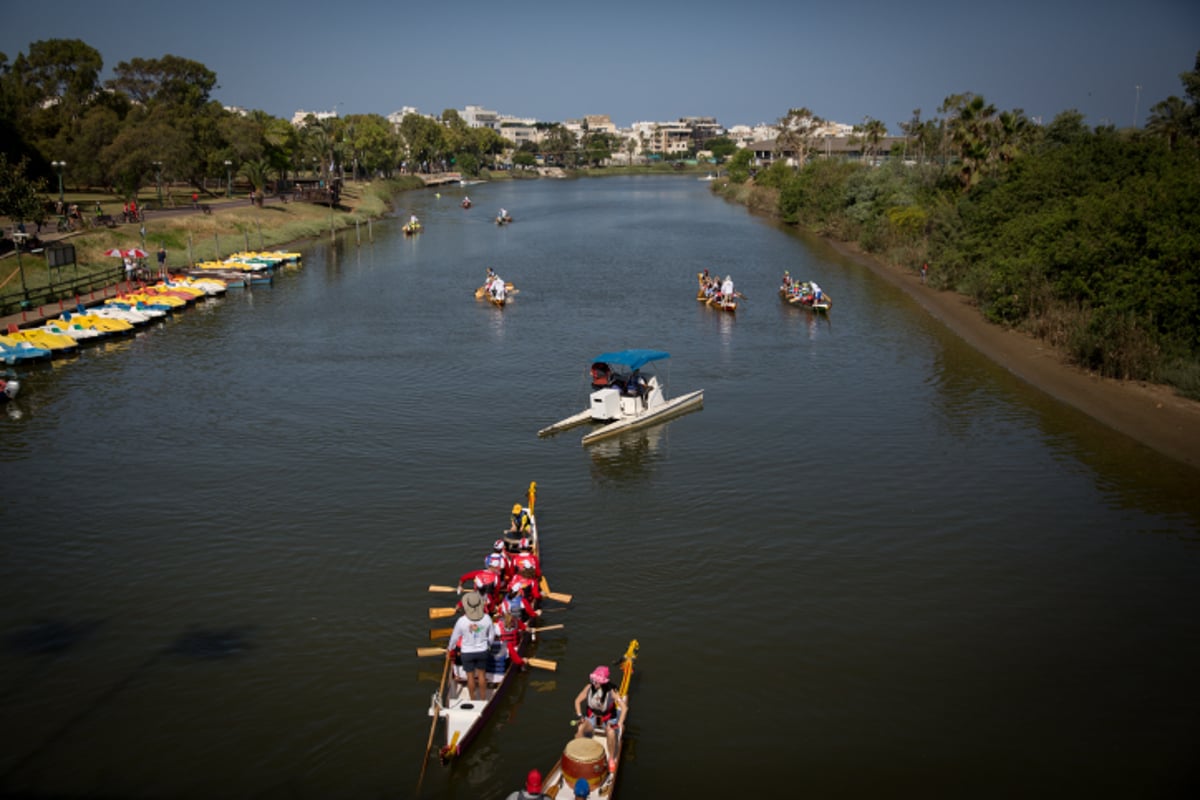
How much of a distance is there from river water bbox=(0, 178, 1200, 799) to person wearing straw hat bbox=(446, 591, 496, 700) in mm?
923

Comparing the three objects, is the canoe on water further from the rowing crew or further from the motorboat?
the rowing crew

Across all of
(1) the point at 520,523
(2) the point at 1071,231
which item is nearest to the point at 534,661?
(1) the point at 520,523

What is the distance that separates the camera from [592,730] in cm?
1302

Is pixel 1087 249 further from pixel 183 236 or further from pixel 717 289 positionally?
pixel 183 236

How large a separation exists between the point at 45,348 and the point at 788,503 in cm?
3283

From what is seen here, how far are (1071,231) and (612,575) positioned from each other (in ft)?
94.6

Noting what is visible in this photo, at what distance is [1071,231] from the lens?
37.7 metres

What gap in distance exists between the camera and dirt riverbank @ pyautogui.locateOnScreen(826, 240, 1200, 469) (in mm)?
28062

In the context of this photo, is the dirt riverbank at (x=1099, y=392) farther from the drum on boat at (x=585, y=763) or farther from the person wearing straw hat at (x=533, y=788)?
the person wearing straw hat at (x=533, y=788)

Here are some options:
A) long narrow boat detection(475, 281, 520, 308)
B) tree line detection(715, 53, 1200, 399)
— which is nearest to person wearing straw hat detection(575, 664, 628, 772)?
tree line detection(715, 53, 1200, 399)

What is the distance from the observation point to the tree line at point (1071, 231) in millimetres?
32062

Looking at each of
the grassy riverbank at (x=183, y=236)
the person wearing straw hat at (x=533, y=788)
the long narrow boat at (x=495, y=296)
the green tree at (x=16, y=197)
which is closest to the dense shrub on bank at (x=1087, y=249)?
the long narrow boat at (x=495, y=296)

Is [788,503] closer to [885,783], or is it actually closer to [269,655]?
[885,783]

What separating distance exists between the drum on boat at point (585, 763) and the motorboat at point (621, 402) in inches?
650
